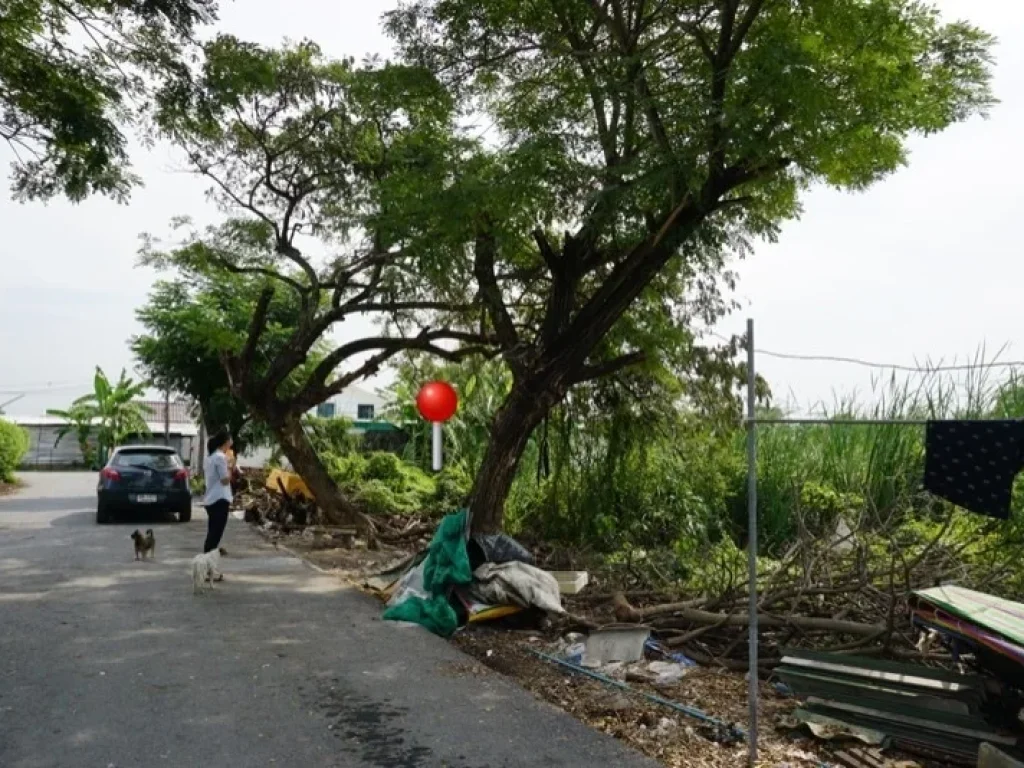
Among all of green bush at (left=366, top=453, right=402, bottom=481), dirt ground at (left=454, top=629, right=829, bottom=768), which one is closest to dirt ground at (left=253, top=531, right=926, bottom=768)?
dirt ground at (left=454, top=629, right=829, bottom=768)

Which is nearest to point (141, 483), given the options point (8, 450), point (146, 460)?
point (146, 460)

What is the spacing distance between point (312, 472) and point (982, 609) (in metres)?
12.8

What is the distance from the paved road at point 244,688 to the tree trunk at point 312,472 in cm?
535

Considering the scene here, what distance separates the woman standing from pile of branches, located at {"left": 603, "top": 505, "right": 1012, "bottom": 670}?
4.64 m

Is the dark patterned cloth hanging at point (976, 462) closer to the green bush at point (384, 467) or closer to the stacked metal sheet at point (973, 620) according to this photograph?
the stacked metal sheet at point (973, 620)

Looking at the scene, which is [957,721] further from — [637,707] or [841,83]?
[841,83]

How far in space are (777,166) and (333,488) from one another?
34.3 feet

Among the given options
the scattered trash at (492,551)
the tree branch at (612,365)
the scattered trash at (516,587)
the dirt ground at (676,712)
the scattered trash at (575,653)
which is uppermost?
the tree branch at (612,365)

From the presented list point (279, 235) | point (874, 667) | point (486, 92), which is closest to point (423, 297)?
point (279, 235)

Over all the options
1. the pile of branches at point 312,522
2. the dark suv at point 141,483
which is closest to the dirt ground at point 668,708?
the pile of branches at point 312,522

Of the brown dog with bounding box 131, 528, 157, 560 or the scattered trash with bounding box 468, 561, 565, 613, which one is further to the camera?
the brown dog with bounding box 131, 528, 157, 560

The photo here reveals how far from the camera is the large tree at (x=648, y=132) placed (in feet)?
27.1

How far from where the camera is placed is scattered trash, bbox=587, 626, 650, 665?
24.7 ft

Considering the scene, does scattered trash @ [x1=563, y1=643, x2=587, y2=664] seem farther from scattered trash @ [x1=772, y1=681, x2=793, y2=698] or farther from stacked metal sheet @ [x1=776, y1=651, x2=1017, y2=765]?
stacked metal sheet @ [x1=776, y1=651, x2=1017, y2=765]
